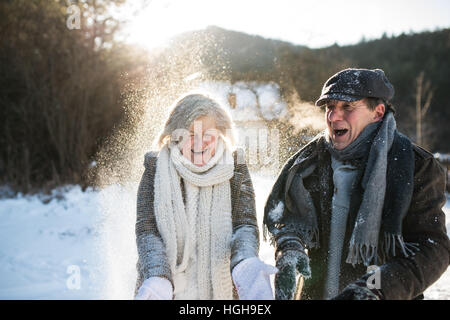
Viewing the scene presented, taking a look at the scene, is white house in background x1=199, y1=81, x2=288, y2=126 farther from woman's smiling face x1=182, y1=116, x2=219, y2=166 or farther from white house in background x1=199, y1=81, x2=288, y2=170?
woman's smiling face x1=182, y1=116, x2=219, y2=166

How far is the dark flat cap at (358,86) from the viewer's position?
196 centimetres

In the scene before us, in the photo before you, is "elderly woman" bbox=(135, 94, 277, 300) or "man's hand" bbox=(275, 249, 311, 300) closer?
"man's hand" bbox=(275, 249, 311, 300)

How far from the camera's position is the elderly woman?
2016 millimetres

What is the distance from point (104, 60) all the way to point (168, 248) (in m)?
6.89

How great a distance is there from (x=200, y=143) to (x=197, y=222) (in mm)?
447

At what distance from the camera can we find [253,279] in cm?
179

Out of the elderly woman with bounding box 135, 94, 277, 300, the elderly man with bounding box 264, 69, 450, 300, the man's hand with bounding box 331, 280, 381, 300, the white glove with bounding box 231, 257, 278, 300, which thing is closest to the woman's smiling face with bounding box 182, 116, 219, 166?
the elderly woman with bounding box 135, 94, 277, 300

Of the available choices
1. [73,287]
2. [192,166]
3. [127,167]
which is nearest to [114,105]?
[127,167]

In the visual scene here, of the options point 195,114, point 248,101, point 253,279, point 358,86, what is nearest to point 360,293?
point 253,279

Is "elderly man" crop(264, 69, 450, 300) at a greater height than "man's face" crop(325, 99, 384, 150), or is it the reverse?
"man's face" crop(325, 99, 384, 150)

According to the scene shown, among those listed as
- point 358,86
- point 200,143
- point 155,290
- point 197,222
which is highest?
point 358,86

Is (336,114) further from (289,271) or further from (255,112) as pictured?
(255,112)

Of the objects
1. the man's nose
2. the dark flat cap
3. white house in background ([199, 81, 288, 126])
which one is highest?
white house in background ([199, 81, 288, 126])
